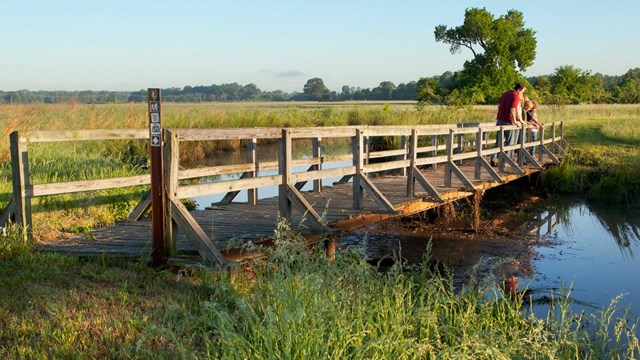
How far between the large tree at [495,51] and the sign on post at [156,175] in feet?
109

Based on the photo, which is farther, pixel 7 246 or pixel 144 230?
pixel 144 230

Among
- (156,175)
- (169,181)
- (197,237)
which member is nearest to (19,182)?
(156,175)

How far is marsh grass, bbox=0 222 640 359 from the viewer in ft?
13.6

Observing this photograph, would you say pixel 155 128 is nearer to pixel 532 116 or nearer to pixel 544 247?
pixel 544 247

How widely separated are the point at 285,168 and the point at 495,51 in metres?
34.2

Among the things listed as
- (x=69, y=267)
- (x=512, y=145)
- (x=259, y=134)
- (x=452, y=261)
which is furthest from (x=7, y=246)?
(x=512, y=145)

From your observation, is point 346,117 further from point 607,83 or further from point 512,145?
point 607,83

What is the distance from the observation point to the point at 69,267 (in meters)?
6.29

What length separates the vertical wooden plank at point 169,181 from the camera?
636 cm

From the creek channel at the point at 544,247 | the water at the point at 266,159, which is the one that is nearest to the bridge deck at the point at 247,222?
the creek channel at the point at 544,247

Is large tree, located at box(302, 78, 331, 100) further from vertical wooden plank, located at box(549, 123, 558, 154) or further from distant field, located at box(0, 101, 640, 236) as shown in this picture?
vertical wooden plank, located at box(549, 123, 558, 154)

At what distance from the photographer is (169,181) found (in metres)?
6.39

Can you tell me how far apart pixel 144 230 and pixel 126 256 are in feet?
4.61

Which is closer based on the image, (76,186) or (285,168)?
(285,168)
